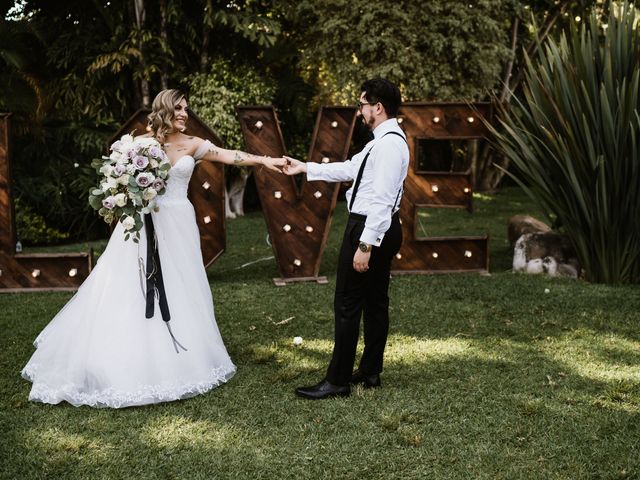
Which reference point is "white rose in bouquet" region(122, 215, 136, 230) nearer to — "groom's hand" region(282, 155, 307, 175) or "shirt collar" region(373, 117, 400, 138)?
"groom's hand" region(282, 155, 307, 175)

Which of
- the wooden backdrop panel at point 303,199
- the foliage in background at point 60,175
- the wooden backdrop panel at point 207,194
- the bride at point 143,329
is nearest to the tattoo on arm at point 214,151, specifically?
the bride at point 143,329

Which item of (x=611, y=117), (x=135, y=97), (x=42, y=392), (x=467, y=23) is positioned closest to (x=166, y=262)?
(x=42, y=392)

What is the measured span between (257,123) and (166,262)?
3.04 m

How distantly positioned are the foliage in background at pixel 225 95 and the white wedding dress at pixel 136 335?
7595 mm

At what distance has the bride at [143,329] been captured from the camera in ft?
15.1

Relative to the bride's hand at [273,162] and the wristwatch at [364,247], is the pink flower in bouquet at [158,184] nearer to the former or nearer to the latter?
Result: the bride's hand at [273,162]

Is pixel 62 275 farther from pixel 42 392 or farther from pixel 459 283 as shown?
pixel 459 283

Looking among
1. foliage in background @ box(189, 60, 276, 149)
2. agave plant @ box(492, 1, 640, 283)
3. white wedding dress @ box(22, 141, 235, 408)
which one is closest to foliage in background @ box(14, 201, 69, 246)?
foliage in background @ box(189, 60, 276, 149)

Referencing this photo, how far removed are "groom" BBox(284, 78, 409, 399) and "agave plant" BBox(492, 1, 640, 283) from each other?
2974mm

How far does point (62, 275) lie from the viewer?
25.2 feet

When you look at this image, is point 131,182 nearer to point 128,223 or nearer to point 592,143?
point 128,223

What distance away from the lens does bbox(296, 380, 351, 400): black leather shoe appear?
183 inches

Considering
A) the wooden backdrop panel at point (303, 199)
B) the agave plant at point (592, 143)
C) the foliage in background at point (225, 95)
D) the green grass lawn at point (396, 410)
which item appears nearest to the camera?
the green grass lawn at point (396, 410)

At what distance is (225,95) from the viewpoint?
1266 centimetres
